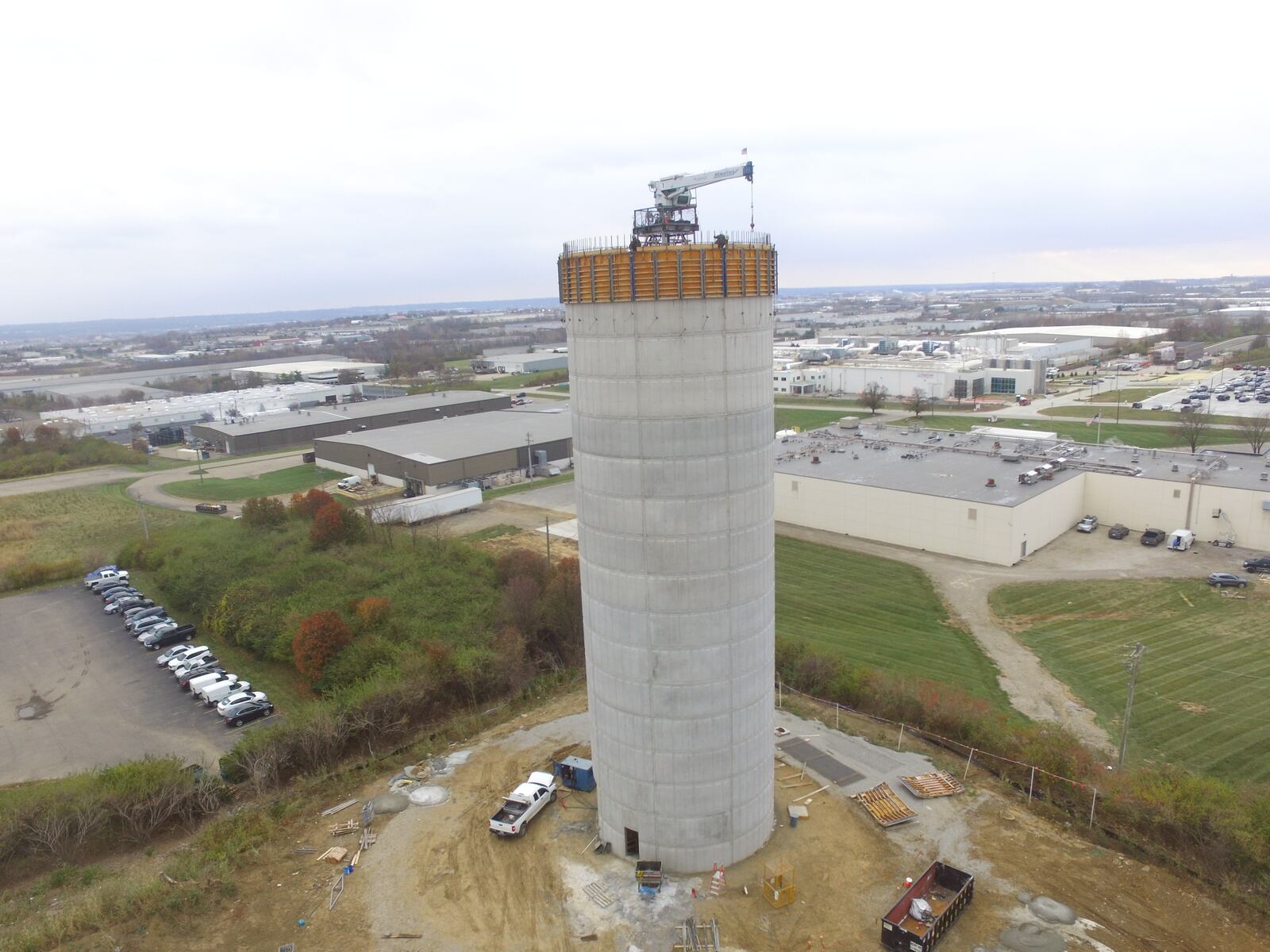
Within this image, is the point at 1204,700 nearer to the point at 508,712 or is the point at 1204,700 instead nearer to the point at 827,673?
the point at 827,673

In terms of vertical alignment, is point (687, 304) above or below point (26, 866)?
above

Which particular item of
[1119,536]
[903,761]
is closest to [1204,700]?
[903,761]

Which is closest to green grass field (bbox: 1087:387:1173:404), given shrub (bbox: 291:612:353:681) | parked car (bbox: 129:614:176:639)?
shrub (bbox: 291:612:353:681)

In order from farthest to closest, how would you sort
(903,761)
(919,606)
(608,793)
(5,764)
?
(919,606), (5,764), (903,761), (608,793)

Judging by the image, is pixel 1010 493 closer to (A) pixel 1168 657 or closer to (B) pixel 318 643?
(A) pixel 1168 657

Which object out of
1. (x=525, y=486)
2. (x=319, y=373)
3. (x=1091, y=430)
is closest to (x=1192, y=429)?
(x=1091, y=430)

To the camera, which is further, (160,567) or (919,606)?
(160,567)

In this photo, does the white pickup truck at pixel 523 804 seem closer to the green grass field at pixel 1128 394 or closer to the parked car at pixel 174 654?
the parked car at pixel 174 654
